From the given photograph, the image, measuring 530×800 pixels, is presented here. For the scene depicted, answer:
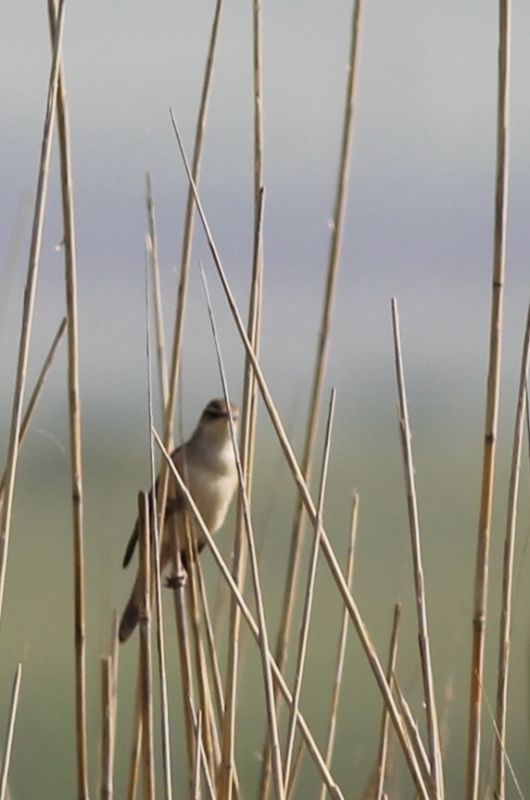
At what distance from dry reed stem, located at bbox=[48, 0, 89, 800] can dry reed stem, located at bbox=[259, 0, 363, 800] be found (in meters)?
0.40

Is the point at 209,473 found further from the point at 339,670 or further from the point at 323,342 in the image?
the point at 323,342

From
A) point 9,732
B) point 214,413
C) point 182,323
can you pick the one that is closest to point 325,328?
point 182,323

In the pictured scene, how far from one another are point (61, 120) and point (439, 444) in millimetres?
25921

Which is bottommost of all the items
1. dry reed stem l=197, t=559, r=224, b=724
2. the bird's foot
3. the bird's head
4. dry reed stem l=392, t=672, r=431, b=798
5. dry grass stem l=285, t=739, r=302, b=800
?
dry grass stem l=285, t=739, r=302, b=800

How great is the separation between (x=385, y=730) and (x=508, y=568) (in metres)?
0.38

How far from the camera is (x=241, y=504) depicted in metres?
2.85

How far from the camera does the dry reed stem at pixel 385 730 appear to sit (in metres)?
2.92

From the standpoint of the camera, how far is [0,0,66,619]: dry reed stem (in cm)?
258

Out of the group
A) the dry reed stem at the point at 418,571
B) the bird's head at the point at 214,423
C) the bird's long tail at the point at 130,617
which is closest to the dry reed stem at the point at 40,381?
the dry reed stem at the point at 418,571

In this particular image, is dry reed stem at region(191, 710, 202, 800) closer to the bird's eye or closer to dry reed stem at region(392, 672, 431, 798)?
dry reed stem at region(392, 672, 431, 798)

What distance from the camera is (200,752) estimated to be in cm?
289

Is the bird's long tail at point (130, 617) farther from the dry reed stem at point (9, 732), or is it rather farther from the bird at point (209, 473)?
the dry reed stem at point (9, 732)

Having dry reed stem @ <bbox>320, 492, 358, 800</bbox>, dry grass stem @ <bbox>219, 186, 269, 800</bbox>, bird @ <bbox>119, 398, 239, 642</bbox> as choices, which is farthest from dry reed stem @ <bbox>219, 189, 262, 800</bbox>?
bird @ <bbox>119, 398, 239, 642</bbox>

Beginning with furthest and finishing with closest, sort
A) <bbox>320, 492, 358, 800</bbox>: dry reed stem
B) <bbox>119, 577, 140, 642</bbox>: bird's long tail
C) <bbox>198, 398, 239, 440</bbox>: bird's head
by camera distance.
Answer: <bbox>198, 398, 239, 440</bbox>: bird's head < <bbox>119, 577, 140, 642</bbox>: bird's long tail < <bbox>320, 492, 358, 800</bbox>: dry reed stem
